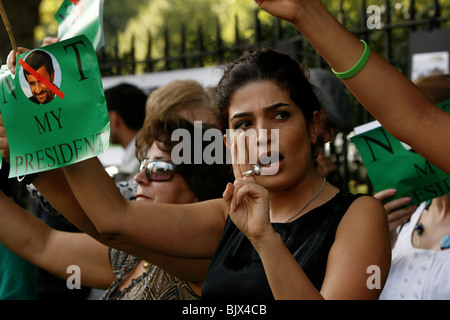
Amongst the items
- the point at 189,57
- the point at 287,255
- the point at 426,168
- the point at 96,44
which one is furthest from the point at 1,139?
the point at 189,57

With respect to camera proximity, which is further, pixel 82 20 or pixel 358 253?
pixel 82 20

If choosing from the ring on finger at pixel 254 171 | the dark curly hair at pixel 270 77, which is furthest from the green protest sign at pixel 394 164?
the ring on finger at pixel 254 171

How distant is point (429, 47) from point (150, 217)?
2923mm

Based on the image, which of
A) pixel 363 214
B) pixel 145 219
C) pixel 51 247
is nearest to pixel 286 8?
pixel 363 214

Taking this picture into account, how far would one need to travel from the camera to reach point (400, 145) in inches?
102

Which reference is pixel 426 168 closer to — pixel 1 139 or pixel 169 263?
pixel 169 263

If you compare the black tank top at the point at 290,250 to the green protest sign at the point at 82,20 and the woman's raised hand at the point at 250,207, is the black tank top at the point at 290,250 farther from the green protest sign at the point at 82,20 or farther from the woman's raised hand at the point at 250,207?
the green protest sign at the point at 82,20

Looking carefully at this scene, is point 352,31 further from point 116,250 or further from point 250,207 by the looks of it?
point 250,207

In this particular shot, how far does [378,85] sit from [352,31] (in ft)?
11.9

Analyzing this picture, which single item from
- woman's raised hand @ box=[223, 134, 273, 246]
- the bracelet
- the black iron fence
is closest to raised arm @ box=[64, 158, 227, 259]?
woman's raised hand @ box=[223, 134, 273, 246]

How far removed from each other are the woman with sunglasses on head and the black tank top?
1.99 ft

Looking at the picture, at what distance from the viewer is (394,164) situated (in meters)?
2.59

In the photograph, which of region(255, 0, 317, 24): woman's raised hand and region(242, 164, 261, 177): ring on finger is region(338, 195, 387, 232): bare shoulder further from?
region(255, 0, 317, 24): woman's raised hand

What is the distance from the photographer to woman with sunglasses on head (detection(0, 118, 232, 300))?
2.77 meters
